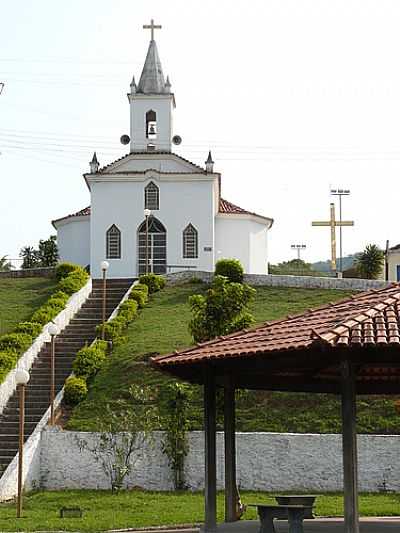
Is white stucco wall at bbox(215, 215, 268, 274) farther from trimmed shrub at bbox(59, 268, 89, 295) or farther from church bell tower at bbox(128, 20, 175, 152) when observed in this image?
trimmed shrub at bbox(59, 268, 89, 295)

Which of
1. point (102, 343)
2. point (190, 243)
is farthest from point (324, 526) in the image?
point (190, 243)

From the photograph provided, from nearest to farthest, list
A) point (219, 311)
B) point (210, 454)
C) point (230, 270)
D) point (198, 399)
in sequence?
point (210, 454), point (219, 311), point (198, 399), point (230, 270)

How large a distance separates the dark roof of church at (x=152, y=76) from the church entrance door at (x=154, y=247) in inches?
290

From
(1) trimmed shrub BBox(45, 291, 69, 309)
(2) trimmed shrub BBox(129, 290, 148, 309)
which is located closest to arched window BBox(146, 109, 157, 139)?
(2) trimmed shrub BBox(129, 290, 148, 309)

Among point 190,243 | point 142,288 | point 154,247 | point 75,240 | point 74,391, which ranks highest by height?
point 75,240

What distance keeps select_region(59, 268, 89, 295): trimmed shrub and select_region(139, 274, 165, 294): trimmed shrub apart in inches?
91.9

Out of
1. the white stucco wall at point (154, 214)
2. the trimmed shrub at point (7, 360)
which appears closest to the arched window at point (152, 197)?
the white stucco wall at point (154, 214)

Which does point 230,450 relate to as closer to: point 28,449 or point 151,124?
point 28,449

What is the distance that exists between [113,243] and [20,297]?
32.0 ft

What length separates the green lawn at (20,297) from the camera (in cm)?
3776

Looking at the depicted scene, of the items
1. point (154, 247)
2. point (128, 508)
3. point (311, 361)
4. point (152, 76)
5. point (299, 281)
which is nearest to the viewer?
point (311, 361)

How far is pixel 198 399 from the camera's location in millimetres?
27266

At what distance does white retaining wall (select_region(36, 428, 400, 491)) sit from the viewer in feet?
76.1

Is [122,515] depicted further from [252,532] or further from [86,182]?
[86,182]
